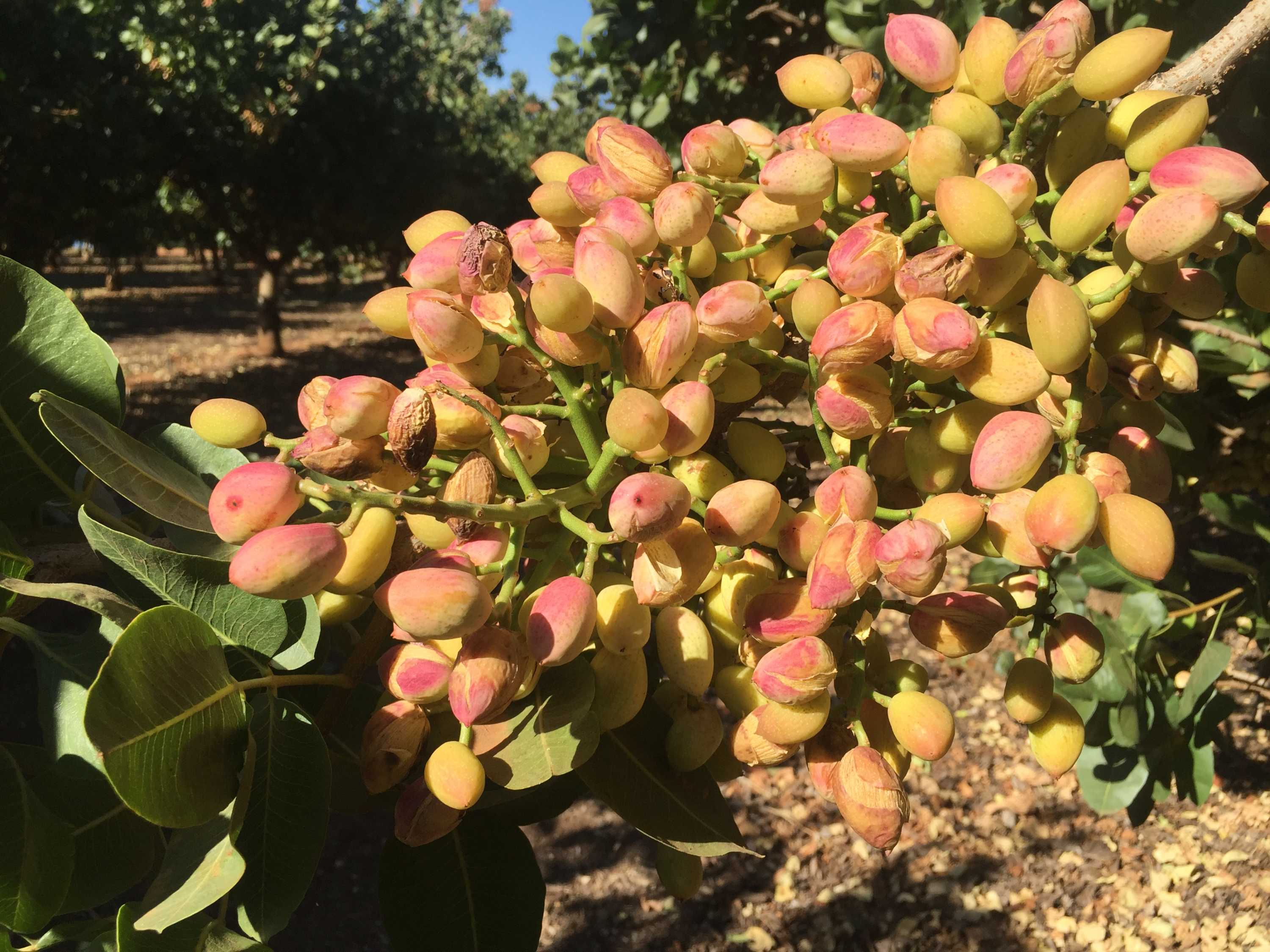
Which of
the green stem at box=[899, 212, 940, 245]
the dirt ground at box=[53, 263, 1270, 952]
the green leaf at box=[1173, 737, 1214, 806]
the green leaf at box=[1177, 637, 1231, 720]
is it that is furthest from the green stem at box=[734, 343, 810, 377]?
the dirt ground at box=[53, 263, 1270, 952]

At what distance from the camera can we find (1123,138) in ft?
2.50

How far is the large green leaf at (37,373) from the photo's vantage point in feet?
2.39

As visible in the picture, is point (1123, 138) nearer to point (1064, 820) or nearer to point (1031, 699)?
point (1031, 699)

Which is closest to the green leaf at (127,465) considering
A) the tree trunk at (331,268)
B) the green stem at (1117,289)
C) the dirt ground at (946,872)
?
the green stem at (1117,289)

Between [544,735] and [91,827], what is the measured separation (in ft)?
1.25

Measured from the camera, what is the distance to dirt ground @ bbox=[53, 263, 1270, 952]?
9.20 feet

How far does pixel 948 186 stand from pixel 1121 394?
0.29m

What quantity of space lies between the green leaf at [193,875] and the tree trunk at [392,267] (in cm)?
2050

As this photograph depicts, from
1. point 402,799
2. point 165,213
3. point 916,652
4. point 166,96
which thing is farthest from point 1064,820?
point 165,213

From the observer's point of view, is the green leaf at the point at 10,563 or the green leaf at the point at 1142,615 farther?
the green leaf at the point at 1142,615

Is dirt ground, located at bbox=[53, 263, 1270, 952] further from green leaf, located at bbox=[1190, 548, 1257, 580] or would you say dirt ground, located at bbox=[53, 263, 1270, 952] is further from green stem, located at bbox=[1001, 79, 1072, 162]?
green stem, located at bbox=[1001, 79, 1072, 162]

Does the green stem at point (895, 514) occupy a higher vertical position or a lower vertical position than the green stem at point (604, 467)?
lower

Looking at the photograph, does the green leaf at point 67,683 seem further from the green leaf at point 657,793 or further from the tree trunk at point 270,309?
the tree trunk at point 270,309

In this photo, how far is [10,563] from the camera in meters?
0.69
